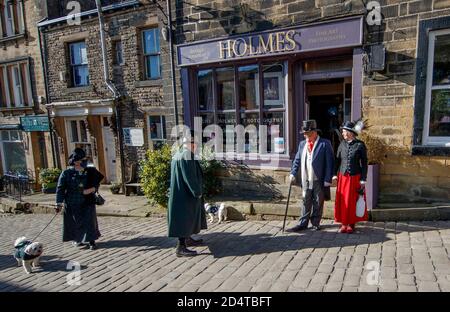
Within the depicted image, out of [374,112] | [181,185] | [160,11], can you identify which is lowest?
[181,185]

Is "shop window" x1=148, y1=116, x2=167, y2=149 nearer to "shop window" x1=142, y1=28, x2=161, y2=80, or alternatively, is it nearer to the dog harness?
"shop window" x1=142, y1=28, x2=161, y2=80

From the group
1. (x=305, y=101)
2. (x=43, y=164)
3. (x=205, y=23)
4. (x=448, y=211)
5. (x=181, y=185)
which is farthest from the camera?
(x=43, y=164)

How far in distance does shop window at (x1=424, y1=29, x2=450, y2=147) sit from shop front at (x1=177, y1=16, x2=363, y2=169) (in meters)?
1.13

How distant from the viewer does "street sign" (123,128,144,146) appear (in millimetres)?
10797

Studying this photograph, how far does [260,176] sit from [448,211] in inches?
141

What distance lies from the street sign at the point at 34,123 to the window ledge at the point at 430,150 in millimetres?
12634

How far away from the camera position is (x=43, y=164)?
1382 cm

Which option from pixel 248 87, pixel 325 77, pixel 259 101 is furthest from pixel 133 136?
pixel 325 77

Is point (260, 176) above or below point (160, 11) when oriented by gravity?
below

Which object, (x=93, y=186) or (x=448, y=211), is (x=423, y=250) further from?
(x=93, y=186)

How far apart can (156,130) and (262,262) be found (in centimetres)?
737

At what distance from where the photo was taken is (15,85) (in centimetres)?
1410

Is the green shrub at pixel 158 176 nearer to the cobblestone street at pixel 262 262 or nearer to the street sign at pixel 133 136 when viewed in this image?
the cobblestone street at pixel 262 262
